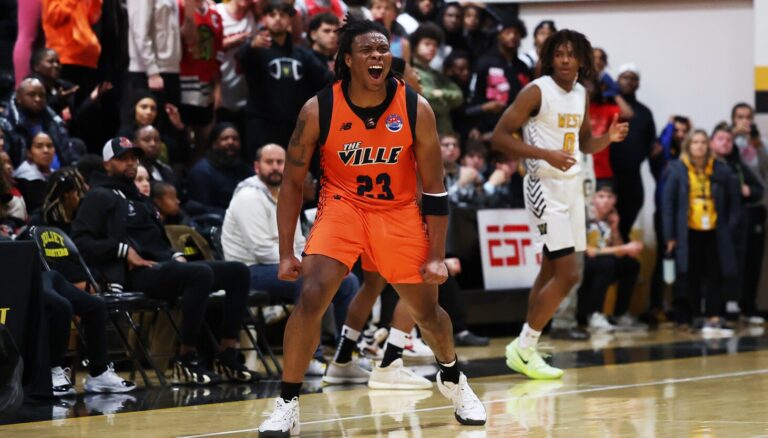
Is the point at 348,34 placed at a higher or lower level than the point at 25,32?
lower

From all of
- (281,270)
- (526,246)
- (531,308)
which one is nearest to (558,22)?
(526,246)

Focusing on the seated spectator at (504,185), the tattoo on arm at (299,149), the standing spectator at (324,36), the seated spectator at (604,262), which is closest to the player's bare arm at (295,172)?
the tattoo on arm at (299,149)

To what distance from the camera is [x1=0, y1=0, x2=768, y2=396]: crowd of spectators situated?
9516 millimetres

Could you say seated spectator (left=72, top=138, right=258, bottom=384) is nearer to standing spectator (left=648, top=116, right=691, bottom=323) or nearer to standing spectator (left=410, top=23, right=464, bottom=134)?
standing spectator (left=410, top=23, right=464, bottom=134)

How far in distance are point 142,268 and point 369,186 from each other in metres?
3.18

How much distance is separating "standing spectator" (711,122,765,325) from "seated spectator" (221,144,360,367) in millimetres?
6193

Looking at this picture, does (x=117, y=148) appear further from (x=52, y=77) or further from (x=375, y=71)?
(x=375, y=71)

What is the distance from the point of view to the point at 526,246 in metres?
13.9

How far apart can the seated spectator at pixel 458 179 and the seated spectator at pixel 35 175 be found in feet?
13.8

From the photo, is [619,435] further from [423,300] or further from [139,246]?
[139,246]

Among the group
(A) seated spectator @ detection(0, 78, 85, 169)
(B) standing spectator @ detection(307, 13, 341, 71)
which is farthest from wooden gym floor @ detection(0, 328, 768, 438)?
(B) standing spectator @ detection(307, 13, 341, 71)

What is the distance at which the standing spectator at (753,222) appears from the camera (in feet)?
51.2

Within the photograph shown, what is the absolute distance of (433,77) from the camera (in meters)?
14.2

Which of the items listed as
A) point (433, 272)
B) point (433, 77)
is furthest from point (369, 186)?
point (433, 77)
